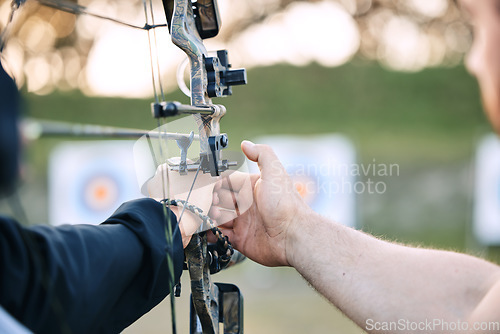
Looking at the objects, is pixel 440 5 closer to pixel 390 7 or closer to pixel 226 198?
pixel 390 7

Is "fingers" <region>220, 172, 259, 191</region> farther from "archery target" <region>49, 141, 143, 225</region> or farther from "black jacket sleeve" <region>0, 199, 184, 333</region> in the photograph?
"archery target" <region>49, 141, 143, 225</region>

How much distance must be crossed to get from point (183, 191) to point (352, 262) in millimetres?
423

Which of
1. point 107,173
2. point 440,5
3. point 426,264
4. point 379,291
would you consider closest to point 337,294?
point 379,291

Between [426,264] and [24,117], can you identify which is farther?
[426,264]

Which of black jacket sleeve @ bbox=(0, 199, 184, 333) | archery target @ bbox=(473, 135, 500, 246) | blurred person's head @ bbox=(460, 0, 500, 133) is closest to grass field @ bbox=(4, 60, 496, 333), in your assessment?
archery target @ bbox=(473, 135, 500, 246)

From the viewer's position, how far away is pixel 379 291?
103 cm

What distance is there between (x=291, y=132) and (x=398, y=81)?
1.34 m

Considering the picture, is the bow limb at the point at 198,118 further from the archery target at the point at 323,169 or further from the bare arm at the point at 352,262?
the archery target at the point at 323,169

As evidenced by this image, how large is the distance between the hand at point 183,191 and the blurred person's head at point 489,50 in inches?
20.7

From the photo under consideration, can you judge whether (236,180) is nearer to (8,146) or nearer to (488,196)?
(8,146)

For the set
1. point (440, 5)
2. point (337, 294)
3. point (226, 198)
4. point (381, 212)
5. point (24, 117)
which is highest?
point (440, 5)

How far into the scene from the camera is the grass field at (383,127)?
4.28m

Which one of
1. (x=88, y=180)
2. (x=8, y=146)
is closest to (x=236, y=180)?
(x=8, y=146)

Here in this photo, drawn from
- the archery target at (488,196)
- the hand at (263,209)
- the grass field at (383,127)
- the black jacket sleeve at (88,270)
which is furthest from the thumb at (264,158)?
the archery target at (488,196)
